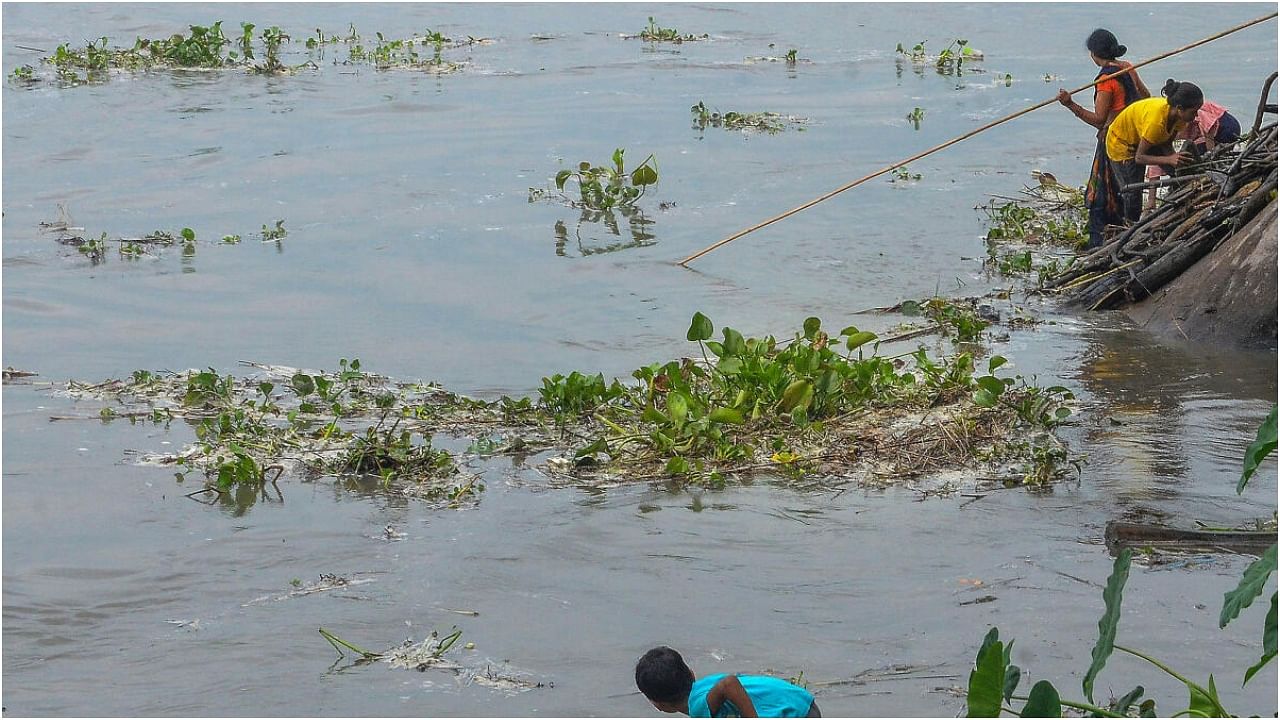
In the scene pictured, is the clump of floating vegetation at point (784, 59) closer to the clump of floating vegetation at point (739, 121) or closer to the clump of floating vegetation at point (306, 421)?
the clump of floating vegetation at point (739, 121)

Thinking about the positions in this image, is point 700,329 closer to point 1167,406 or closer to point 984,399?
point 984,399

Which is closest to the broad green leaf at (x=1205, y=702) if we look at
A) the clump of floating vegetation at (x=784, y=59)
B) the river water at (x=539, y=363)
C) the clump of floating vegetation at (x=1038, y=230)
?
the river water at (x=539, y=363)

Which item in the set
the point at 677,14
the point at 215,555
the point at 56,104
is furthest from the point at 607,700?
the point at 677,14

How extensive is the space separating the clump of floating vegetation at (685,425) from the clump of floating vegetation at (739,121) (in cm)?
786

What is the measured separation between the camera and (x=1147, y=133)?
8.34m

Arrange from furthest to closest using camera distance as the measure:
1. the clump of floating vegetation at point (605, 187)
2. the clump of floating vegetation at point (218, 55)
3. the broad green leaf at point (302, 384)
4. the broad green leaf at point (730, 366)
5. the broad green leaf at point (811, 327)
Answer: the clump of floating vegetation at point (218, 55)
the clump of floating vegetation at point (605, 187)
the broad green leaf at point (302, 384)
the broad green leaf at point (811, 327)
the broad green leaf at point (730, 366)

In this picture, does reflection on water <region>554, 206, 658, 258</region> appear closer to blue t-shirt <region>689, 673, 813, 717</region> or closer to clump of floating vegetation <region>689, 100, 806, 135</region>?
clump of floating vegetation <region>689, 100, 806, 135</region>

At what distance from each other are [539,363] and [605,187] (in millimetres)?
4327

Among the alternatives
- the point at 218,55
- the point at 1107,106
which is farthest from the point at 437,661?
the point at 218,55

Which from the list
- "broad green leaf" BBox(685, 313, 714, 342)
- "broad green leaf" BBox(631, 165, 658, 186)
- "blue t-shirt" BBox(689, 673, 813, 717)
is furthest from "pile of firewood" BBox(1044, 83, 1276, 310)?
"blue t-shirt" BBox(689, 673, 813, 717)

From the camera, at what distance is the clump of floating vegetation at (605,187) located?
1180 centimetres

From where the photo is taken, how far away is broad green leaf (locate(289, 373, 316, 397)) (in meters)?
7.30

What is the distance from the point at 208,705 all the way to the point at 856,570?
230cm

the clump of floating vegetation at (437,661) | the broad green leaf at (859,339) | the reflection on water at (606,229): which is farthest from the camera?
the reflection on water at (606,229)
